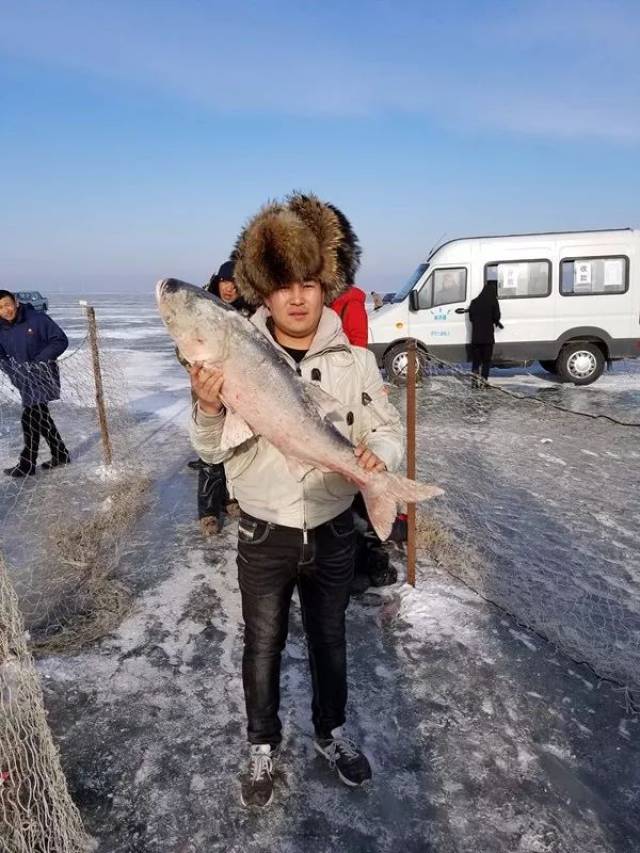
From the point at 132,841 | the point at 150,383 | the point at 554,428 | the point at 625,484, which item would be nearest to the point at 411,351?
the point at 132,841

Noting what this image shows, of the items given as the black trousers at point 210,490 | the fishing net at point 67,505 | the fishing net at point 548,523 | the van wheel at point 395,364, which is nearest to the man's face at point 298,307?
the fishing net at point 548,523

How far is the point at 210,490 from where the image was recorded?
17.0 ft

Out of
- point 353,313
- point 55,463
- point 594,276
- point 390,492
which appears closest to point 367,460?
point 390,492

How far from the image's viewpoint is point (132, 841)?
2260 mm

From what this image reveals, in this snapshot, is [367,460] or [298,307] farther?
[298,307]

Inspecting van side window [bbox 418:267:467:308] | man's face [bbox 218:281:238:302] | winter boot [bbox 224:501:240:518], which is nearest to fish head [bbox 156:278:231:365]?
winter boot [bbox 224:501:240:518]

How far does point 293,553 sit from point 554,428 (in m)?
7.94

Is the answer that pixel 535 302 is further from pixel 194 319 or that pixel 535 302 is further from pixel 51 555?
pixel 194 319

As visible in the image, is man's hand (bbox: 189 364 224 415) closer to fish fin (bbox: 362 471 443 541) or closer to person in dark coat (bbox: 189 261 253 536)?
fish fin (bbox: 362 471 443 541)

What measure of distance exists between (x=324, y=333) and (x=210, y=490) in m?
3.15

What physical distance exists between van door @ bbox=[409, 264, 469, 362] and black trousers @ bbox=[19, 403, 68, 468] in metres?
7.91

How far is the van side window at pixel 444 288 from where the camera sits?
1223cm

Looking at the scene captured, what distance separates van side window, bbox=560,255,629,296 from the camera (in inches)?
471

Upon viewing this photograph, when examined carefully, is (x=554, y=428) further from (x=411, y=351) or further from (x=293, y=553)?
(x=293, y=553)
